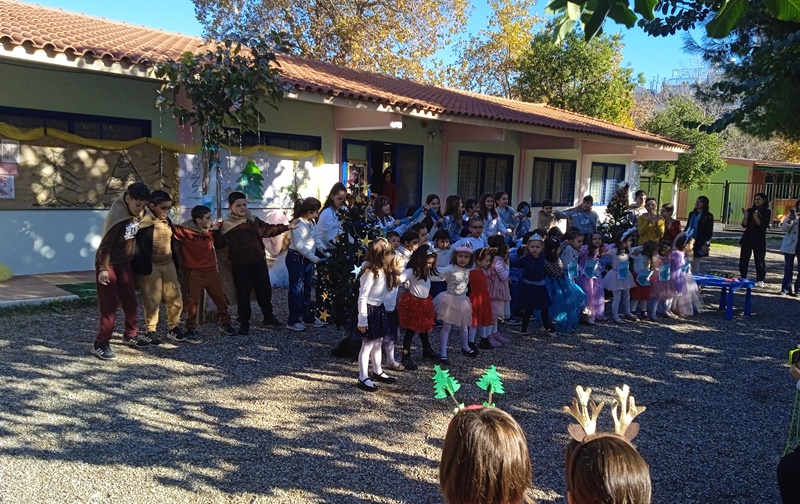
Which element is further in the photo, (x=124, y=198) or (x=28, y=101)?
(x=28, y=101)

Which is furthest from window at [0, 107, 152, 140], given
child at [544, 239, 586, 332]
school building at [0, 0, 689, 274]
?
child at [544, 239, 586, 332]

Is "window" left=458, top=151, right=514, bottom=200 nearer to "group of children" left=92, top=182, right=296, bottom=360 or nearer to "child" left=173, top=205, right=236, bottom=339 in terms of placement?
"group of children" left=92, top=182, right=296, bottom=360

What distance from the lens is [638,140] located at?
15758mm

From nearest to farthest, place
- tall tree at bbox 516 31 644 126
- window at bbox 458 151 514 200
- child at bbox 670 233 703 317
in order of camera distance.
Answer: child at bbox 670 233 703 317 → window at bbox 458 151 514 200 → tall tree at bbox 516 31 644 126

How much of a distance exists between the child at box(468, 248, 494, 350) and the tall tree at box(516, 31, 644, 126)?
17.7 metres

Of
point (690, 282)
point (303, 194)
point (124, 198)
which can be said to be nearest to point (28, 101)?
point (124, 198)

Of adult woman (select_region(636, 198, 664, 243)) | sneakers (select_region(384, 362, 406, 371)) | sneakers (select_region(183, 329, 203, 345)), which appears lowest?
sneakers (select_region(384, 362, 406, 371))

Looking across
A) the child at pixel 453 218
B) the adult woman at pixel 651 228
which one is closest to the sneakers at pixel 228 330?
the child at pixel 453 218

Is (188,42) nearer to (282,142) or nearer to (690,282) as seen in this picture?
(282,142)

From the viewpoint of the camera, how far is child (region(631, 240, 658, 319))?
809 centimetres

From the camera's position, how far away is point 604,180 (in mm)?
18500

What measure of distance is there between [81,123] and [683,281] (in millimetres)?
8738

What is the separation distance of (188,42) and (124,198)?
23.2 ft

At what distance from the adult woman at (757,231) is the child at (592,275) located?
4.69 m
